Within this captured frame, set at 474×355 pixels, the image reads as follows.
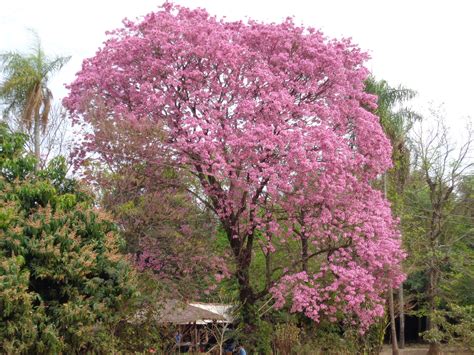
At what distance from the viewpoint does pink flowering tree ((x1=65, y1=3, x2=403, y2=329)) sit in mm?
14867

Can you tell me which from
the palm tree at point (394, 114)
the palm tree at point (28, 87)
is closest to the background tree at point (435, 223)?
the palm tree at point (394, 114)

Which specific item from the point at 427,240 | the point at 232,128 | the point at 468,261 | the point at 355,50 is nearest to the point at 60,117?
the point at 232,128

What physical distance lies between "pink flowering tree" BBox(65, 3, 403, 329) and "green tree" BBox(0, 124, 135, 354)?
359 centimetres

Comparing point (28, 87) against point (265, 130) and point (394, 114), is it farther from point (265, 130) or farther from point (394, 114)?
point (394, 114)

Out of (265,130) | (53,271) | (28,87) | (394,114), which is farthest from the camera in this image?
(394,114)

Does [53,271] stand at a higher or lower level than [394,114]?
lower

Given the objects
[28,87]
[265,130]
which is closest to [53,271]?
[265,130]

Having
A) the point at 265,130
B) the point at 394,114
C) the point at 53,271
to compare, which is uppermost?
the point at 394,114

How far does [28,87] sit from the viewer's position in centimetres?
1958

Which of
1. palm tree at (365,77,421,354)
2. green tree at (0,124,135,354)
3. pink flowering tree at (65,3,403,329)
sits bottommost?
green tree at (0,124,135,354)

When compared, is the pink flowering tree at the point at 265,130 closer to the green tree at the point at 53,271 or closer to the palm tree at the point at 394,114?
the green tree at the point at 53,271

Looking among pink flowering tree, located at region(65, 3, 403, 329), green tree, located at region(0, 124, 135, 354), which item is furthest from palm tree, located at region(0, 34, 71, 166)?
green tree, located at region(0, 124, 135, 354)

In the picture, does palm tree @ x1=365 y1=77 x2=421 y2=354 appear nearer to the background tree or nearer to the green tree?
the background tree

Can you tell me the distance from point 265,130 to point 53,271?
21.0ft
